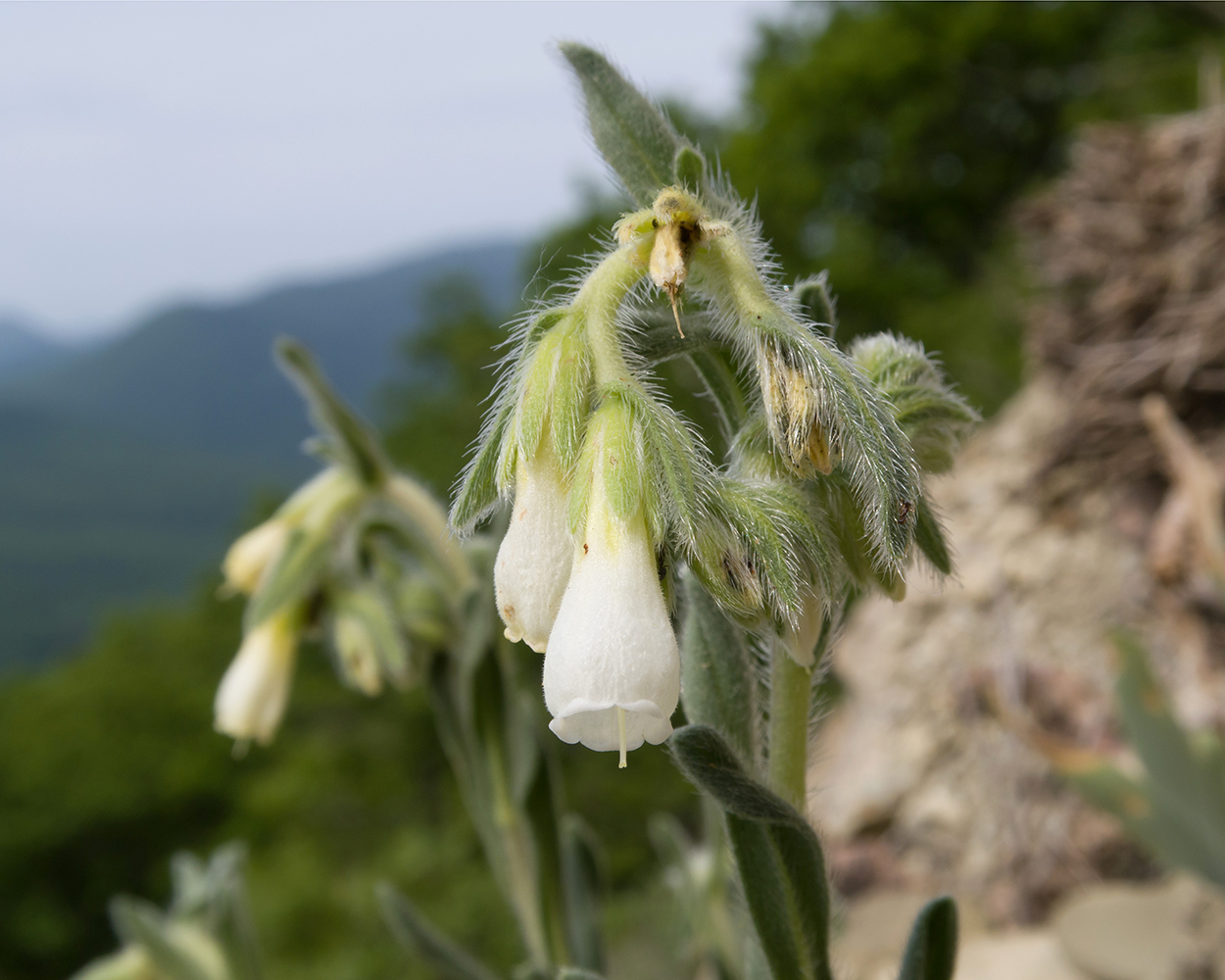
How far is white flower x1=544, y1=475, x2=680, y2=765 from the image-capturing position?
370 mm

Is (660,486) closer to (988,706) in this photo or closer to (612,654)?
(612,654)

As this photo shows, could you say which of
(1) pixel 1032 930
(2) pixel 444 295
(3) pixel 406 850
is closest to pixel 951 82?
(2) pixel 444 295

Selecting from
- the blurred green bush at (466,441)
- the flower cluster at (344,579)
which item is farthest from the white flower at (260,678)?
the blurred green bush at (466,441)

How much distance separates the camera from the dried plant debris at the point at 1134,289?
99.9 inches

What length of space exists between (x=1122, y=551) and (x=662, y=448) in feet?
7.84

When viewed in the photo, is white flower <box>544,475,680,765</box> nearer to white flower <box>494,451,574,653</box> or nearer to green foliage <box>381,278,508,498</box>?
white flower <box>494,451,574,653</box>

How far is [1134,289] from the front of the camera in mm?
2777

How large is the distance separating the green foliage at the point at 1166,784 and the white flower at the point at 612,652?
1022 millimetres

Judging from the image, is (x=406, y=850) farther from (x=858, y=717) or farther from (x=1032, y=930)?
(x=1032, y=930)

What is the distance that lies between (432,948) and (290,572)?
0.37 metres

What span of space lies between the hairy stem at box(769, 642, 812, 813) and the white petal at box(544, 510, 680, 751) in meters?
0.12

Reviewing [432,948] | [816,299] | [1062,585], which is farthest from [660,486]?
[1062,585]

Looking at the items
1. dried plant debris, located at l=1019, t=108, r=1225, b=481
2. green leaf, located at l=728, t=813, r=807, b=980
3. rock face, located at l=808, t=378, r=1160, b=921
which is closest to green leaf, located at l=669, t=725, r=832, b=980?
green leaf, located at l=728, t=813, r=807, b=980

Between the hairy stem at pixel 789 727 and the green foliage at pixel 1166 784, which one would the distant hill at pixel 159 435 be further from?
the hairy stem at pixel 789 727
